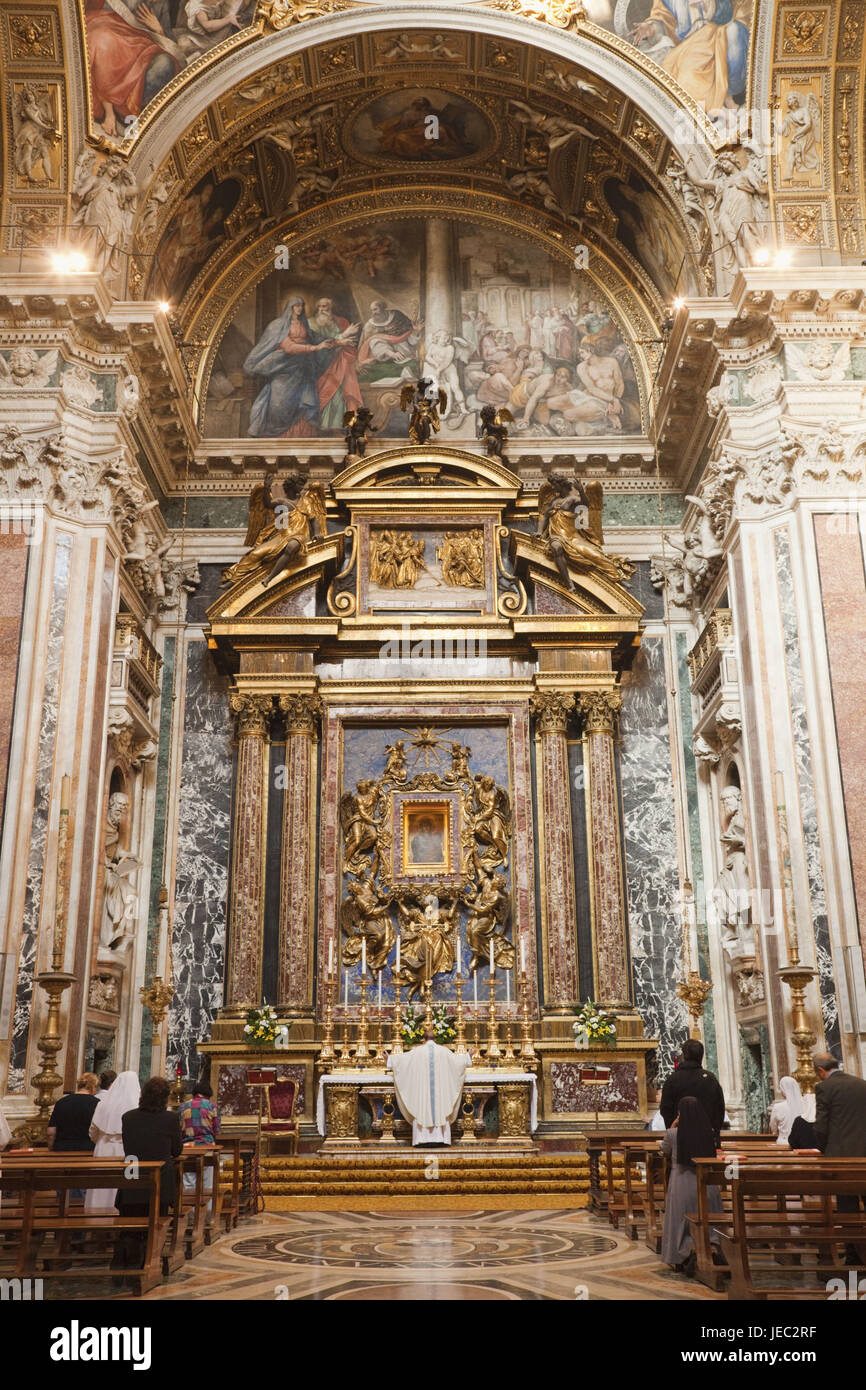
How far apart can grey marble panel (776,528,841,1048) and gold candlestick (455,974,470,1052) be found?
14.0 feet

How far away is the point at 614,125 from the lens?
660 inches

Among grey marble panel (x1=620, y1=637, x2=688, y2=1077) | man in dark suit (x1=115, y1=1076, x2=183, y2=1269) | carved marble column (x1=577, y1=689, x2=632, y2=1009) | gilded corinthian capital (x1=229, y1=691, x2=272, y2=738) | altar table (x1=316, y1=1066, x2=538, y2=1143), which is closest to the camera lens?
man in dark suit (x1=115, y1=1076, x2=183, y2=1269)

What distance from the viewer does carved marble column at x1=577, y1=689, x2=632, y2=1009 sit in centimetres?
1556

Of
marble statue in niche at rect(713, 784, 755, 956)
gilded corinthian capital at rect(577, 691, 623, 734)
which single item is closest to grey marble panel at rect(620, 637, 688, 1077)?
gilded corinthian capital at rect(577, 691, 623, 734)

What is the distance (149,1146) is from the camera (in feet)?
24.9

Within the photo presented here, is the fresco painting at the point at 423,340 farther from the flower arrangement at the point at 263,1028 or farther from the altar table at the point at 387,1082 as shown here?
the altar table at the point at 387,1082

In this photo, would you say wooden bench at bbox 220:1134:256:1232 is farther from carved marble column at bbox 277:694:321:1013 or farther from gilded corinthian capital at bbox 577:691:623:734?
gilded corinthian capital at bbox 577:691:623:734

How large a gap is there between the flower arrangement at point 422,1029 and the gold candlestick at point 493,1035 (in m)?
0.49

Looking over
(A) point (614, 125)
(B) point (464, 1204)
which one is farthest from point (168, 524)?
(B) point (464, 1204)

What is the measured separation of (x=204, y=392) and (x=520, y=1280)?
14702 mm

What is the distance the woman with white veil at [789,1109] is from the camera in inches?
439

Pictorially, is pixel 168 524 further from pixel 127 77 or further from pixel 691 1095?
pixel 691 1095

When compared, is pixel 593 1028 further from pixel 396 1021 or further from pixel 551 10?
pixel 551 10

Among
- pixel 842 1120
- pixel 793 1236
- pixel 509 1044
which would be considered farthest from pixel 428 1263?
pixel 509 1044
